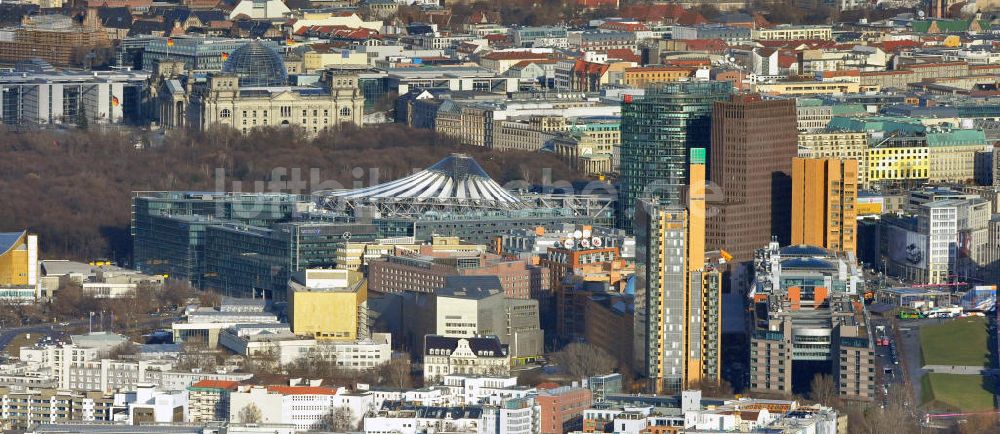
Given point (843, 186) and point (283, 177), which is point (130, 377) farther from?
point (283, 177)

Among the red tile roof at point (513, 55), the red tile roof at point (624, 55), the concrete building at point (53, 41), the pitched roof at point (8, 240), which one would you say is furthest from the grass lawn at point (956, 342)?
the concrete building at point (53, 41)

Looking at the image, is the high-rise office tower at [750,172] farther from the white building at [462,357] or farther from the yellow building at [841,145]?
the white building at [462,357]

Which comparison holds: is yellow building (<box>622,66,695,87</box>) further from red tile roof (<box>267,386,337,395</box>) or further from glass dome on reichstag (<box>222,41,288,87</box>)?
red tile roof (<box>267,386,337,395</box>)

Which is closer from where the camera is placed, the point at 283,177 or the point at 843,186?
the point at 843,186

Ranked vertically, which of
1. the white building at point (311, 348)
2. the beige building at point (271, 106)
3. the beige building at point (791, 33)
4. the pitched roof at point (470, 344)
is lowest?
the white building at point (311, 348)

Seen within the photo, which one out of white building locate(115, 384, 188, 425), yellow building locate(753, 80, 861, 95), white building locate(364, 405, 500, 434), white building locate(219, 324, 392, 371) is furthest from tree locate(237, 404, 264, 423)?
yellow building locate(753, 80, 861, 95)

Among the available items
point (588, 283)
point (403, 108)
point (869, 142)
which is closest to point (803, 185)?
point (588, 283)
